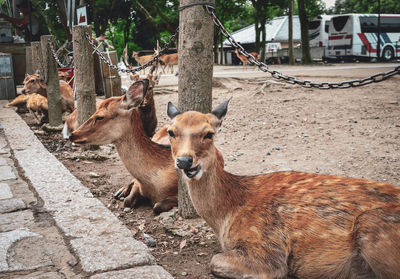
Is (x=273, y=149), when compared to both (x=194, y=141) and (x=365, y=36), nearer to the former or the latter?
(x=194, y=141)

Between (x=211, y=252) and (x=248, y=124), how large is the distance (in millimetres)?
5386

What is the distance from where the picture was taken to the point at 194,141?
2783 millimetres

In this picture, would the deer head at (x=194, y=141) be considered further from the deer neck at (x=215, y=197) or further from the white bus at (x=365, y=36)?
the white bus at (x=365, y=36)

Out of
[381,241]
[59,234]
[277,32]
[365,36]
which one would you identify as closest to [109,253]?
[59,234]

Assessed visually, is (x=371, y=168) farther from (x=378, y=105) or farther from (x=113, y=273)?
(x=378, y=105)

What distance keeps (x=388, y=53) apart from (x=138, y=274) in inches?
1277

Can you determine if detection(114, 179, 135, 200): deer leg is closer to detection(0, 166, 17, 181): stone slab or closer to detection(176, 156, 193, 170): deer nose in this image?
detection(0, 166, 17, 181): stone slab

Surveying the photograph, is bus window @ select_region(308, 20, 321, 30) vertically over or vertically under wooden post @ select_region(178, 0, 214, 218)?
over

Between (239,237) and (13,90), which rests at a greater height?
(13,90)

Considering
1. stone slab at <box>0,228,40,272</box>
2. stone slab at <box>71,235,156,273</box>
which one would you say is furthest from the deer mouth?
stone slab at <box>0,228,40,272</box>

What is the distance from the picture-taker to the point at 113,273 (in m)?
2.67

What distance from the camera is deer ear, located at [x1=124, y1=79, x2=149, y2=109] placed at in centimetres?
430

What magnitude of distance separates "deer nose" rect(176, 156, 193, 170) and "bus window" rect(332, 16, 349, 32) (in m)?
31.7

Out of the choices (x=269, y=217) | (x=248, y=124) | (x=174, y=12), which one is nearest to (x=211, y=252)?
(x=269, y=217)
